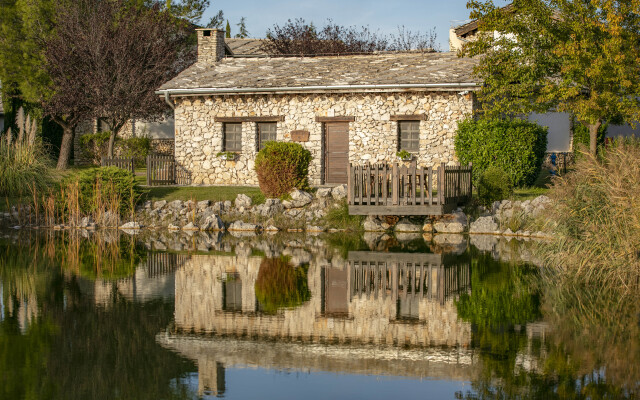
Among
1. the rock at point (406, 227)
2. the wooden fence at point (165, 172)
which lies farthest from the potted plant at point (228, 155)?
the rock at point (406, 227)

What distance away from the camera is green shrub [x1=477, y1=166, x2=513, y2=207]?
847 inches

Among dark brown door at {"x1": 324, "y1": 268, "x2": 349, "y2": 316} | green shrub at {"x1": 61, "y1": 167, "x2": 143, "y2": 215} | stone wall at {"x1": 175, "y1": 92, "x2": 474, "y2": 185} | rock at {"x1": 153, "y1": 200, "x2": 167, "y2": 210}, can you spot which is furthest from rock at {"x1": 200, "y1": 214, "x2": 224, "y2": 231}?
dark brown door at {"x1": 324, "y1": 268, "x2": 349, "y2": 316}

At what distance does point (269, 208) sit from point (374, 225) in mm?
2943

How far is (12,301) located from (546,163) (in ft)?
77.9

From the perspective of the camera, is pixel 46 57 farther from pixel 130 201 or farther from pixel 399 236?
pixel 399 236

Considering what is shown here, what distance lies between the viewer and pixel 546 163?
31.0 metres

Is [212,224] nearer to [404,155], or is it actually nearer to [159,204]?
[159,204]

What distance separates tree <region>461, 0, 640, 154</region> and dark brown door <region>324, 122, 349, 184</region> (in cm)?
451

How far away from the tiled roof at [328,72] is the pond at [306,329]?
432 inches

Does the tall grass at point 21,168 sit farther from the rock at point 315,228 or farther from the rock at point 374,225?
the rock at point 374,225

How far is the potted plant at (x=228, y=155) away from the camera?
27.5 metres

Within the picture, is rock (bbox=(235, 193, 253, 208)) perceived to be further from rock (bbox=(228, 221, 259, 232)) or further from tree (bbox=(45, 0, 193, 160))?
tree (bbox=(45, 0, 193, 160))

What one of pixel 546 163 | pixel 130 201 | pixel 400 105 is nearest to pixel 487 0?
pixel 400 105

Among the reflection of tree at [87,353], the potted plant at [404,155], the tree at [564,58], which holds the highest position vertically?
the tree at [564,58]
